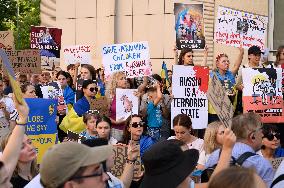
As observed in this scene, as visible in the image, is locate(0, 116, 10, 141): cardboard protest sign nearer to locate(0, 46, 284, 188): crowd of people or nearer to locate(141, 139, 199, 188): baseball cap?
locate(0, 46, 284, 188): crowd of people

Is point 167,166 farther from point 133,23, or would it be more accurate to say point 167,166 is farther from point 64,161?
point 133,23

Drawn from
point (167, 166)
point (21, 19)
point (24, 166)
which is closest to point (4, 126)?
point (24, 166)

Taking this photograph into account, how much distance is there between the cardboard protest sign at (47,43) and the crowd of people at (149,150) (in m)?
4.97

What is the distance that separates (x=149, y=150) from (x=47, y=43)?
11.5 metres

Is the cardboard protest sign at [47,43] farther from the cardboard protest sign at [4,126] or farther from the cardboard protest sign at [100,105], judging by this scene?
the cardboard protest sign at [4,126]

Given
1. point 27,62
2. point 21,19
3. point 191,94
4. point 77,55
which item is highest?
point 21,19

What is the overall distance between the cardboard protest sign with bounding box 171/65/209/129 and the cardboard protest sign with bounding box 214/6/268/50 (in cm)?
150

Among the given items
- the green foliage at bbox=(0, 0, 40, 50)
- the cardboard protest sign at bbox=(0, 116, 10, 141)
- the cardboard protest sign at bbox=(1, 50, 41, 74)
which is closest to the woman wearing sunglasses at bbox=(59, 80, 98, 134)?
the cardboard protest sign at bbox=(0, 116, 10, 141)

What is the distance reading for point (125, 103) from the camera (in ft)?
32.3

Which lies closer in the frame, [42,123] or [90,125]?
[90,125]

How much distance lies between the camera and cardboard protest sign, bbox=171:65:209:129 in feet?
30.6

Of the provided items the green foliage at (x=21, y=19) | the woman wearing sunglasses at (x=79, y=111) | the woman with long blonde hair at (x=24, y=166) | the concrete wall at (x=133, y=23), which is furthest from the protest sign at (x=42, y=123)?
the green foliage at (x=21, y=19)

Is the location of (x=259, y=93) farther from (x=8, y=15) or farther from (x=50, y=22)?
(x=8, y=15)

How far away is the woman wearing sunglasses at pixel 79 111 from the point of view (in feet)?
28.9
